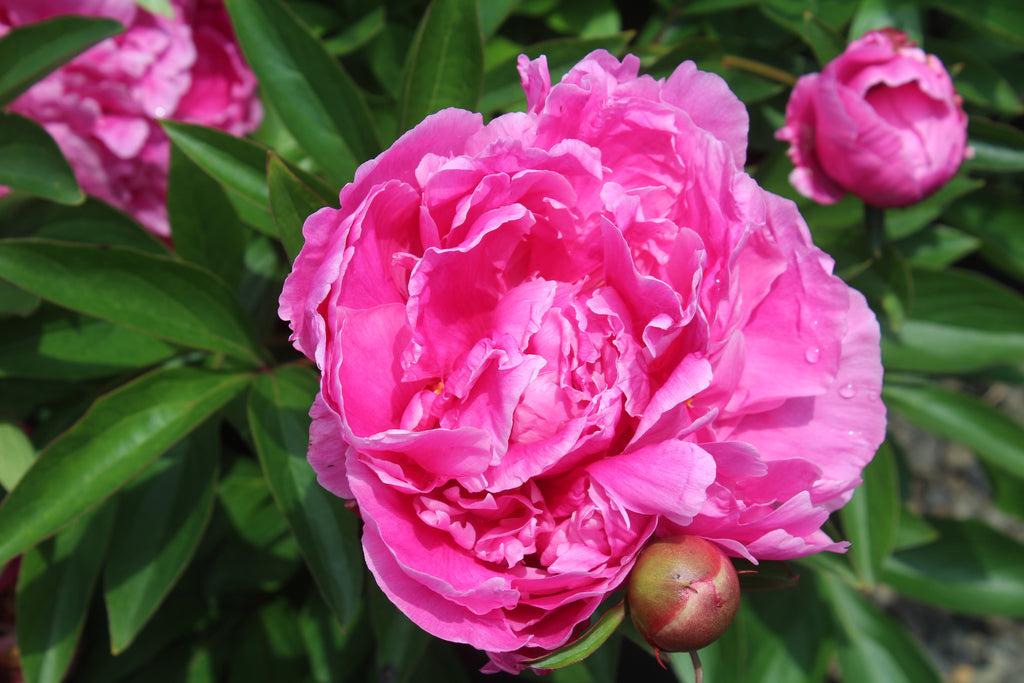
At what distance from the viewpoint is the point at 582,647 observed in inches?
23.7

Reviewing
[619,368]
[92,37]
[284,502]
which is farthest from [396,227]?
[92,37]

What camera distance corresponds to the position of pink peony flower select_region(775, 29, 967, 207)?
3.14 feet

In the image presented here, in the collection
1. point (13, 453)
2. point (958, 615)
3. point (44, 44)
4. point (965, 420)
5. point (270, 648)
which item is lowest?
point (958, 615)

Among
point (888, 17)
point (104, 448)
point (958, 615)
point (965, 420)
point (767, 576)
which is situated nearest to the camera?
point (767, 576)

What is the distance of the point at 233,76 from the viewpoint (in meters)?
1.24

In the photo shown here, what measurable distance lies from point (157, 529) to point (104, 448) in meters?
0.23

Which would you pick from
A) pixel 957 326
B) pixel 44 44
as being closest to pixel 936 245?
pixel 957 326

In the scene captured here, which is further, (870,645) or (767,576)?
(870,645)

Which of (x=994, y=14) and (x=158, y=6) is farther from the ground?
(x=158, y=6)

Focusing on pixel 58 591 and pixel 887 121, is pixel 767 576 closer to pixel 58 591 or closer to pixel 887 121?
pixel 887 121

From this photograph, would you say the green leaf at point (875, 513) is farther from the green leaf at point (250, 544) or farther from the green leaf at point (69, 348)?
the green leaf at point (69, 348)

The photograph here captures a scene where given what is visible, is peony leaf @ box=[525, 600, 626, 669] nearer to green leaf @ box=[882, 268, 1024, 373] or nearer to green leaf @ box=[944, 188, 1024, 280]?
green leaf @ box=[882, 268, 1024, 373]

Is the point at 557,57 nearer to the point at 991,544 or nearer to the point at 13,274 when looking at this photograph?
the point at 13,274

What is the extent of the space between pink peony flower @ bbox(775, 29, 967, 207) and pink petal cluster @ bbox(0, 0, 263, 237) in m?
0.86
